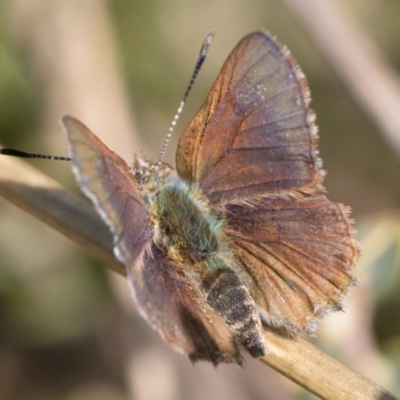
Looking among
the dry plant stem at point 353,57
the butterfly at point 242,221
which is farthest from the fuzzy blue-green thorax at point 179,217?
the dry plant stem at point 353,57

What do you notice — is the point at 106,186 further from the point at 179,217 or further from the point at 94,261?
the point at 94,261

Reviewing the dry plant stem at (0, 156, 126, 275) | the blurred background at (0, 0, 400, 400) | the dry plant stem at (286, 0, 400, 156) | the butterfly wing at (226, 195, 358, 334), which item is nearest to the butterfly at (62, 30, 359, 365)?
the butterfly wing at (226, 195, 358, 334)

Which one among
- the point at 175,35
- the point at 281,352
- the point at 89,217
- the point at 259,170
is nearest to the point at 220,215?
the point at 259,170

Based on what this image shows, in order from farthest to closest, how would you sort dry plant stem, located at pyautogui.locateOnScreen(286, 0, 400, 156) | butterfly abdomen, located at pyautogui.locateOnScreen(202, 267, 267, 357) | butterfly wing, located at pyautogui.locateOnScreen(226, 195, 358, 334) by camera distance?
dry plant stem, located at pyautogui.locateOnScreen(286, 0, 400, 156) → butterfly wing, located at pyautogui.locateOnScreen(226, 195, 358, 334) → butterfly abdomen, located at pyautogui.locateOnScreen(202, 267, 267, 357)

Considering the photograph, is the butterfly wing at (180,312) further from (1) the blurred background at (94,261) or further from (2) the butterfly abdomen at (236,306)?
(1) the blurred background at (94,261)

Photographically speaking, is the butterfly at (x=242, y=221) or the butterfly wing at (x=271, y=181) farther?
the butterfly wing at (x=271, y=181)

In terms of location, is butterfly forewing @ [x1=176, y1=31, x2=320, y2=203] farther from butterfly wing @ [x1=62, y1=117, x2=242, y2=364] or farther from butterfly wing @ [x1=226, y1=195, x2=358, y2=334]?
butterfly wing @ [x1=62, y1=117, x2=242, y2=364]

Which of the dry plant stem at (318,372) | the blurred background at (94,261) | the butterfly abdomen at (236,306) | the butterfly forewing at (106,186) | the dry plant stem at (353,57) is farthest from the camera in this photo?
the dry plant stem at (353,57)
